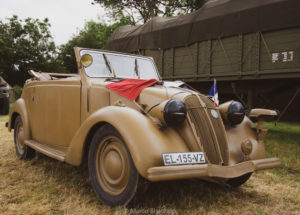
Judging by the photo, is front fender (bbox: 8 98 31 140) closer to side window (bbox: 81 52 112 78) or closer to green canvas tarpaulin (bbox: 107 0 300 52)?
side window (bbox: 81 52 112 78)

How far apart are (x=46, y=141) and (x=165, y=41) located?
5362 millimetres

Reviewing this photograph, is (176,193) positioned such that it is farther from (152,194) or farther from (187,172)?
(187,172)

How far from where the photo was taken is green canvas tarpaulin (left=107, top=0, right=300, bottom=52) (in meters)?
5.73

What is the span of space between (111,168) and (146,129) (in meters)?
0.50

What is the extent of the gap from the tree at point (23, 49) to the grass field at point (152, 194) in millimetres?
22681

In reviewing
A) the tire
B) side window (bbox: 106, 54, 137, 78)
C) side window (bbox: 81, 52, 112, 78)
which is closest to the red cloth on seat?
side window (bbox: 81, 52, 112, 78)

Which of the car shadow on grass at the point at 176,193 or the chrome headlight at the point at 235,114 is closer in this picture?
the car shadow on grass at the point at 176,193

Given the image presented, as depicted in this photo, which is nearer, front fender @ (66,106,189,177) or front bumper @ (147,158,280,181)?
front bumper @ (147,158,280,181)

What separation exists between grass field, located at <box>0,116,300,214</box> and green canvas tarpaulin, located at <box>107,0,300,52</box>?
3437 millimetres

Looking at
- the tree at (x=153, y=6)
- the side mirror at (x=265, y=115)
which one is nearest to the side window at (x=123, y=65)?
the side mirror at (x=265, y=115)

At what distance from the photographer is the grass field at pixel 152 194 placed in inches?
93.4

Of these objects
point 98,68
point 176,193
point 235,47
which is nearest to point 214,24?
point 235,47

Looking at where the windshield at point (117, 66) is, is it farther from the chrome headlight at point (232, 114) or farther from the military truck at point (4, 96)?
the military truck at point (4, 96)

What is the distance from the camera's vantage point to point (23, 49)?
24375mm
